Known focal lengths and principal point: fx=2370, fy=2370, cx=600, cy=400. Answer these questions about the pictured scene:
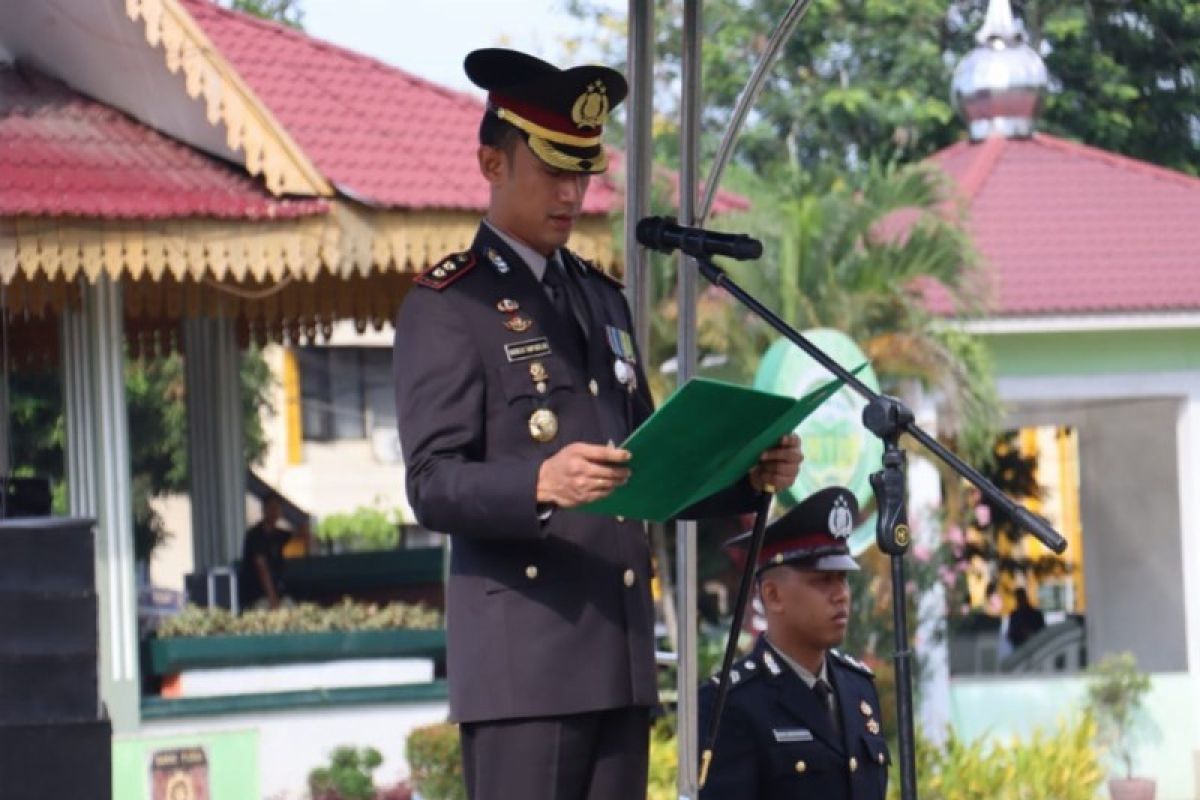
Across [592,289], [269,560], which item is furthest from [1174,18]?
[592,289]

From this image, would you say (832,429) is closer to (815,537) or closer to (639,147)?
(815,537)

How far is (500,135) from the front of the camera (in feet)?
12.1

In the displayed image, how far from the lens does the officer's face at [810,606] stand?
4.86 metres

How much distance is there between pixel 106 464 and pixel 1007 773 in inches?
161

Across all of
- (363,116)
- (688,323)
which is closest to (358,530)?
(363,116)

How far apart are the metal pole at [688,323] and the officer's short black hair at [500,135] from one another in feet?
1.93

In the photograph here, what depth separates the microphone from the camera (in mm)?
3830

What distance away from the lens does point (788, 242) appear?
12.8m

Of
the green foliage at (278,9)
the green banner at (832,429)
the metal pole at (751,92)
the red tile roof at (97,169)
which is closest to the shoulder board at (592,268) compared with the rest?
the metal pole at (751,92)

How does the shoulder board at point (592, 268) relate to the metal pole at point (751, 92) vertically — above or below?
below

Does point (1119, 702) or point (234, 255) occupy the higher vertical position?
point (234, 255)

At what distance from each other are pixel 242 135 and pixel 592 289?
607cm

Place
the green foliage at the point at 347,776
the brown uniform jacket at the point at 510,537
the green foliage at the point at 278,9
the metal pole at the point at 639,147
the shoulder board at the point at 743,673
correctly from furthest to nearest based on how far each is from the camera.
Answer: the green foliage at the point at 278,9 < the green foliage at the point at 347,776 < the shoulder board at the point at 743,673 < the metal pole at the point at 639,147 < the brown uniform jacket at the point at 510,537

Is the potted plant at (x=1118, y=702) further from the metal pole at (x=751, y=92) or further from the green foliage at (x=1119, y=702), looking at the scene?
the metal pole at (x=751, y=92)
